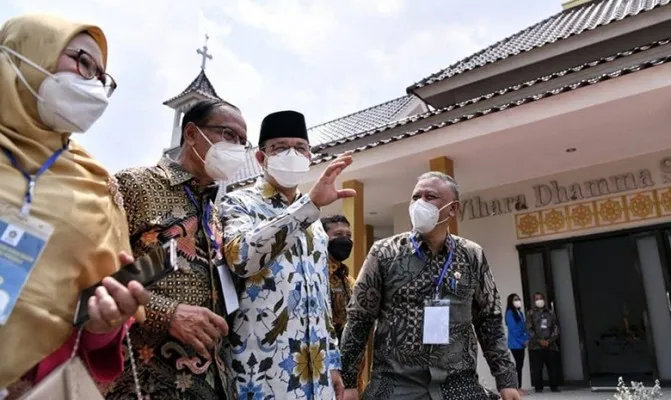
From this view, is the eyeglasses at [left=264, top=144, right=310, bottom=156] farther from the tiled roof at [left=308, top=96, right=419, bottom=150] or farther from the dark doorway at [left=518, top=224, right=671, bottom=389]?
the tiled roof at [left=308, top=96, right=419, bottom=150]

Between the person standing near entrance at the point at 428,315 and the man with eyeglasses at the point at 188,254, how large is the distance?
0.99 metres

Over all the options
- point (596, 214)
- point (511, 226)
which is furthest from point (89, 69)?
point (511, 226)

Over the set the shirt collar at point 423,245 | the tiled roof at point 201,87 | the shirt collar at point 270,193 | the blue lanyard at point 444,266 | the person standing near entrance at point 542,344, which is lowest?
the person standing near entrance at point 542,344

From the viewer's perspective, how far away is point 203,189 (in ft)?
6.42

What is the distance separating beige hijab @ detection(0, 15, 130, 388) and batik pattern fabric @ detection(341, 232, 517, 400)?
1535mm

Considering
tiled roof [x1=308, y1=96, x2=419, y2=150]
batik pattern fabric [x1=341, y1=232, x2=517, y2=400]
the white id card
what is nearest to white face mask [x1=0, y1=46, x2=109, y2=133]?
the white id card

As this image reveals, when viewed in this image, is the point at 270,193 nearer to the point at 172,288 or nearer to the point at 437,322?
the point at 172,288

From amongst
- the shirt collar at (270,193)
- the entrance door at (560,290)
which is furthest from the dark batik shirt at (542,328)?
the shirt collar at (270,193)

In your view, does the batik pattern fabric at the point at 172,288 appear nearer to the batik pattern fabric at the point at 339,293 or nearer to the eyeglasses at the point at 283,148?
the eyeglasses at the point at 283,148

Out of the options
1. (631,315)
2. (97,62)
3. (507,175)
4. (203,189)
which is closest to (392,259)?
(203,189)

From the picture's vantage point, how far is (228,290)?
1.77 metres

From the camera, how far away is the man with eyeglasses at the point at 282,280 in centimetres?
172

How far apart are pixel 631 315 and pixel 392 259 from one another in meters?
10.1

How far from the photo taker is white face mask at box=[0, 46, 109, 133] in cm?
128
